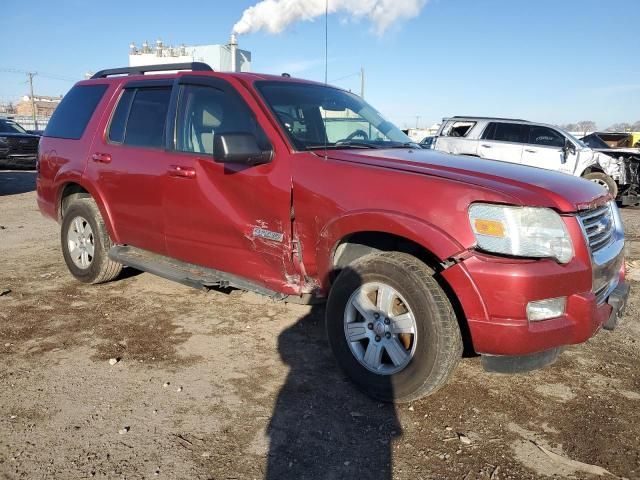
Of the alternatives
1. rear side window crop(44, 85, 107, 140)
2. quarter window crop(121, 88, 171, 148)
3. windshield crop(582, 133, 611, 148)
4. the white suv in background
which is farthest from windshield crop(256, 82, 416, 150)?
windshield crop(582, 133, 611, 148)

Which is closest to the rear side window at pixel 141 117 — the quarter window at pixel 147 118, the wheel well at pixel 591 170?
the quarter window at pixel 147 118

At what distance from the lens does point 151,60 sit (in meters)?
38.1

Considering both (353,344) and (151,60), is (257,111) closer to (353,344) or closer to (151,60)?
(353,344)

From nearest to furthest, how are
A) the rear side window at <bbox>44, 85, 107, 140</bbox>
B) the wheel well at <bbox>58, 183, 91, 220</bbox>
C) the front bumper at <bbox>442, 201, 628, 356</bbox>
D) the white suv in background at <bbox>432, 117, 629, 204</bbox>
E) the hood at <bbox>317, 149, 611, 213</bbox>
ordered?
1. the front bumper at <bbox>442, 201, 628, 356</bbox>
2. the hood at <bbox>317, 149, 611, 213</bbox>
3. the rear side window at <bbox>44, 85, 107, 140</bbox>
4. the wheel well at <bbox>58, 183, 91, 220</bbox>
5. the white suv in background at <bbox>432, 117, 629, 204</bbox>

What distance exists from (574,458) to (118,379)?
266cm

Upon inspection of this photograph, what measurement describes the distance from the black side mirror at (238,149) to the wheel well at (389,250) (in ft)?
2.65

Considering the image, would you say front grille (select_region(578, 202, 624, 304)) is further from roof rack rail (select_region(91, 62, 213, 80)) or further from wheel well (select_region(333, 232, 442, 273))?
roof rack rail (select_region(91, 62, 213, 80))

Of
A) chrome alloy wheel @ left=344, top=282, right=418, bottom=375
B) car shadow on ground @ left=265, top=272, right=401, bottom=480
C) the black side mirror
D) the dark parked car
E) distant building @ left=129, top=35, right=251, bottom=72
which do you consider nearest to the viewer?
car shadow on ground @ left=265, top=272, right=401, bottom=480

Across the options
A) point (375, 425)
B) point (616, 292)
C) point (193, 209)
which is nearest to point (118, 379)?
point (193, 209)

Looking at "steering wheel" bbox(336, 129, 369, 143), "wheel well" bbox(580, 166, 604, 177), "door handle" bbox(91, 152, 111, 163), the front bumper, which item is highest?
"steering wheel" bbox(336, 129, 369, 143)

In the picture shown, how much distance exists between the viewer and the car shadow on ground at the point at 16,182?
42.1 feet

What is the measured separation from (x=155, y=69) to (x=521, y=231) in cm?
356

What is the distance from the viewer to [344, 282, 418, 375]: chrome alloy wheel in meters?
3.04

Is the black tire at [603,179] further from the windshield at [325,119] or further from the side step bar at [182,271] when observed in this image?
the side step bar at [182,271]
